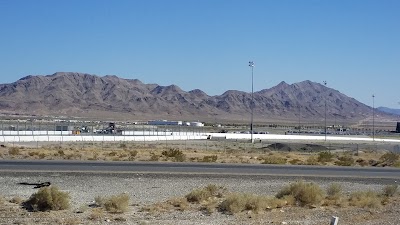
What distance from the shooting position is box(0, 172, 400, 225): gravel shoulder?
18.2m

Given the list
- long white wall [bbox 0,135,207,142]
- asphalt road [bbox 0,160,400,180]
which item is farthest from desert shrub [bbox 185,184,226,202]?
long white wall [bbox 0,135,207,142]

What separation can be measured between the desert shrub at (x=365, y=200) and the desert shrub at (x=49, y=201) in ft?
31.6

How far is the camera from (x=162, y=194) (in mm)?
24516

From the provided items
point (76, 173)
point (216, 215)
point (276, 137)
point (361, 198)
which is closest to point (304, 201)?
point (361, 198)

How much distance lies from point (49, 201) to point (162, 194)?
609cm

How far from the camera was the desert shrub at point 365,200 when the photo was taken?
71.4ft

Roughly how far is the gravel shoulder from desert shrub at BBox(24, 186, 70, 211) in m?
0.36

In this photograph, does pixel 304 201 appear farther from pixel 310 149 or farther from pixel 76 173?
pixel 310 149

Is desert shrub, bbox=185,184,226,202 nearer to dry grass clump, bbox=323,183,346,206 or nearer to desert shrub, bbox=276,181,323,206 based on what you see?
desert shrub, bbox=276,181,323,206

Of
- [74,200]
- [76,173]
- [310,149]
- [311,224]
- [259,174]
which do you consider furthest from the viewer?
[310,149]

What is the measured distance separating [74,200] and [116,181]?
676 cm

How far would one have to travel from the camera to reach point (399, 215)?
19828mm

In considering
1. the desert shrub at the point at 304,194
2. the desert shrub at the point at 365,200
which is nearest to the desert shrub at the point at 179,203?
the desert shrub at the point at 304,194

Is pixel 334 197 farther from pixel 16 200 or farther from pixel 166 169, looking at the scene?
pixel 166 169
